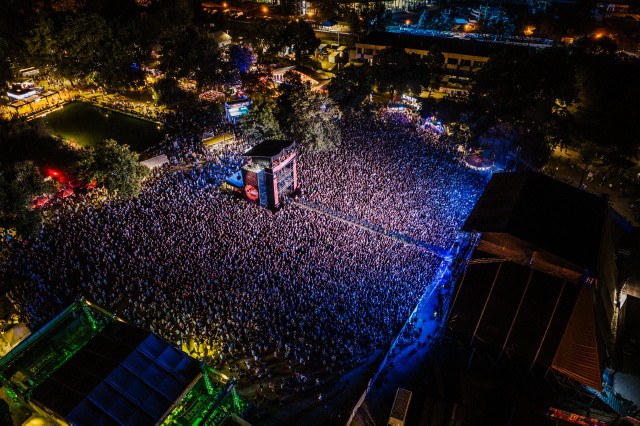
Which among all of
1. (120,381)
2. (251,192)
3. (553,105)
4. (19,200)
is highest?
(120,381)

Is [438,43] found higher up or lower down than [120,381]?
higher up

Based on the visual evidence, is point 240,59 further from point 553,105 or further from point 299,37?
point 553,105

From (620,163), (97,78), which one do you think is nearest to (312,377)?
(620,163)

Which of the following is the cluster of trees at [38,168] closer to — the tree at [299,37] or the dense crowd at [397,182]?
the dense crowd at [397,182]

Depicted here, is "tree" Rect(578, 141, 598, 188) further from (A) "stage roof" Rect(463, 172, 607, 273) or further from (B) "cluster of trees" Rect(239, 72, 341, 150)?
(B) "cluster of trees" Rect(239, 72, 341, 150)

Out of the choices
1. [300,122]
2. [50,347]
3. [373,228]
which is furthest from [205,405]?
[300,122]

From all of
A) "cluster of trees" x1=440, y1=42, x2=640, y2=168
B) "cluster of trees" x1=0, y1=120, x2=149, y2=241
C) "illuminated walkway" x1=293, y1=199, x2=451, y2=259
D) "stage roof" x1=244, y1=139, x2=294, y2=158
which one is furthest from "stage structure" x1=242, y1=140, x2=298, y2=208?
"cluster of trees" x1=440, y1=42, x2=640, y2=168

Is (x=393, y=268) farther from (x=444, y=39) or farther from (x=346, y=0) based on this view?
(x=346, y=0)
